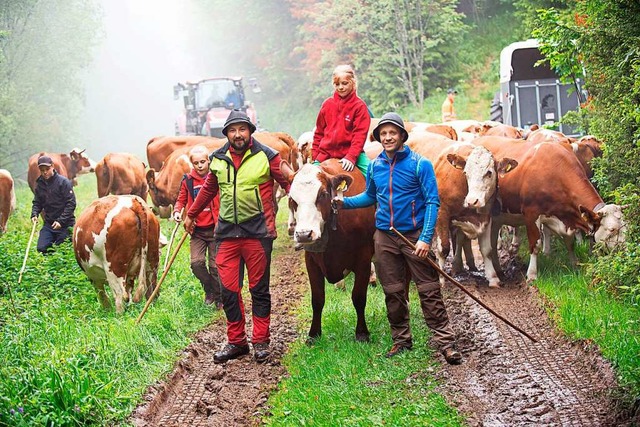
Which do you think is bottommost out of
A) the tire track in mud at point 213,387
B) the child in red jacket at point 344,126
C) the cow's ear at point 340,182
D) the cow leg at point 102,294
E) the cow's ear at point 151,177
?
the tire track in mud at point 213,387

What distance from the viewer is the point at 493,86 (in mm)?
31625

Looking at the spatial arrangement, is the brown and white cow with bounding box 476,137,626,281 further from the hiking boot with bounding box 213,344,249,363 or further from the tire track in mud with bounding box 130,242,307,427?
the hiking boot with bounding box 213,344,249,363

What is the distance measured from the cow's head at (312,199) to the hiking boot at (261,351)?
1.11 metres

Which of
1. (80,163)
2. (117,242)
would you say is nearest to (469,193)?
(117,242)

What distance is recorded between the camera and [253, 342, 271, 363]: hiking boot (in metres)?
7.84

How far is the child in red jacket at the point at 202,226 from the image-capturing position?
966 centimetres

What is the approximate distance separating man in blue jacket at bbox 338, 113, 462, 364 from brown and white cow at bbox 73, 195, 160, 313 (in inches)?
127

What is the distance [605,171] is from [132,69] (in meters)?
84.3

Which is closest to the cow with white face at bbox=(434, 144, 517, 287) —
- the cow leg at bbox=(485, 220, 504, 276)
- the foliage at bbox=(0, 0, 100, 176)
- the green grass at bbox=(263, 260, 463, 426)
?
the cow leg at bbox=(485, 220, 504, 276)

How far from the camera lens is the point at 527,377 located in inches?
267

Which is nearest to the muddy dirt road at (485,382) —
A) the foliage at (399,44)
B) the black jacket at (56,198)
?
the black jacket at (56,198)

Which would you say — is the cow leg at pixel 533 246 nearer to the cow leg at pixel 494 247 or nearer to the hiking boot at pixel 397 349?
the cow leg at pixel 494 247

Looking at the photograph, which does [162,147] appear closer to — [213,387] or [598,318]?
[213,387]

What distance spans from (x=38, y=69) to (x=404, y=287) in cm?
2942
